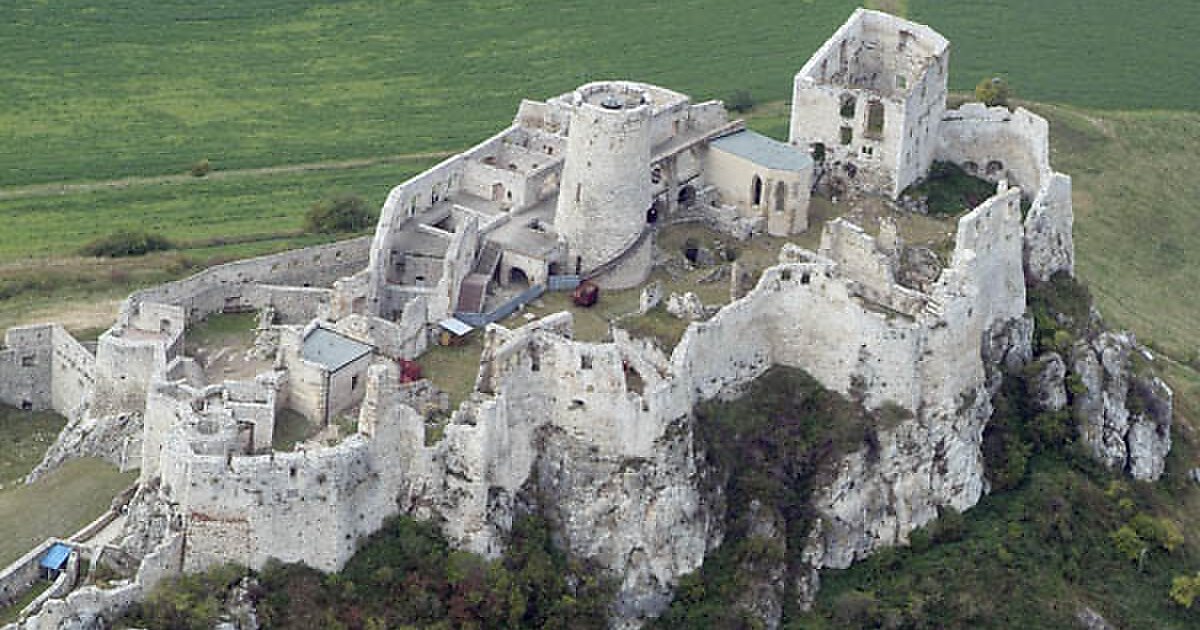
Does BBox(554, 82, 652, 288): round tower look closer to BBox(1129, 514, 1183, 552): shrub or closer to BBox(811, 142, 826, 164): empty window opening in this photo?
BBox(811, 142, 826, 164): empty window opening

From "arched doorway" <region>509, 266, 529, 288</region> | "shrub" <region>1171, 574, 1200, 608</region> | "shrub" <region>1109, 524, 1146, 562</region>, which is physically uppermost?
"arched doorway" <region>509, 266, 529, 288</region>

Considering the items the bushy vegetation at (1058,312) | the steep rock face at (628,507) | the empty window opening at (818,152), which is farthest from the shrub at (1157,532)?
the steep rock face at (628,507)

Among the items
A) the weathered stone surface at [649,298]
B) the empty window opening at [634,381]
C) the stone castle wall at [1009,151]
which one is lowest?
the empty window opening at [634,381]

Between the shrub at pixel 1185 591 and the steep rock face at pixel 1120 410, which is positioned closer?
the shrub at pixel 1185 591

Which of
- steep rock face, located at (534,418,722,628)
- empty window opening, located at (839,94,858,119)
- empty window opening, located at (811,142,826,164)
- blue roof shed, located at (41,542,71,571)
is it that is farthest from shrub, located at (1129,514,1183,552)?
blue roof shed, located at (41,542,71,571)

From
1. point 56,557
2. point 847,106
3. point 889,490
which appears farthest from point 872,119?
point 56,557

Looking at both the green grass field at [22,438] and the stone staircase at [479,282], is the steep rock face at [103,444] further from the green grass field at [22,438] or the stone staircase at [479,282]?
the stone staircase at [479,282]

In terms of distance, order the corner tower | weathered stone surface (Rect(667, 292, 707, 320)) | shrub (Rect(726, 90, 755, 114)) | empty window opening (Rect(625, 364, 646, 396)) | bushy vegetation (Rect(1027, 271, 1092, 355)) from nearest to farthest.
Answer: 1. empty window opening (Rect(625, 364, 646, 396))
2. weathered stone surface (Rect(667, 292, 707, 320))
3. bushy vegetation (Rect(1027, 271, 1092, 355))
4. the corner tower
5. shrub (Rect(726, 90, 755, 114))
